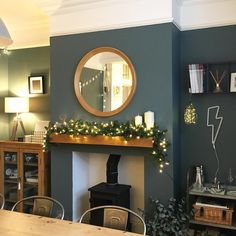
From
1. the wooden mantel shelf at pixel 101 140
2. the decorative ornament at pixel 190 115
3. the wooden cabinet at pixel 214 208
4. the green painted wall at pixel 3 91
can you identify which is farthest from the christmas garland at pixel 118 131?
the green painted wall at pixel 3 91

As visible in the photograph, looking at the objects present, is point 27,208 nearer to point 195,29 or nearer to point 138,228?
point 138,228

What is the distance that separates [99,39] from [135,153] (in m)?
1.42

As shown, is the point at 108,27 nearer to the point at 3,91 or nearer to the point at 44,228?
the point at 44,228

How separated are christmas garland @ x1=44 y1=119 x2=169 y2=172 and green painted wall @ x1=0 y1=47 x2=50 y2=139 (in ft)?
3.95

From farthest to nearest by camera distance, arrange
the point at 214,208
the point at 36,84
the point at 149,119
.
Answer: the point at 36,84, the point at 149,119, the point at 214,208

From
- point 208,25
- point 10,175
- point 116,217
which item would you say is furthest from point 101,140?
point 10,175

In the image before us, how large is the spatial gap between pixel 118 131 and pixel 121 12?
1.36 meters

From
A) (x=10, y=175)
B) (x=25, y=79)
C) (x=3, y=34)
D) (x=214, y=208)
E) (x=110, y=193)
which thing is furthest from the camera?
(x=25, y=79)

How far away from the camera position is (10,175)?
4645mm

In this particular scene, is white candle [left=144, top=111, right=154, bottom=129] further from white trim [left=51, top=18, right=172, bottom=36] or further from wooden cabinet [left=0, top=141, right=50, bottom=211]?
wooden cabinet [left=0, top=141, right=50, bottom=211]

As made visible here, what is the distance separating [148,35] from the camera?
3396mm

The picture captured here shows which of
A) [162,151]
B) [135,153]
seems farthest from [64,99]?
[162,151]

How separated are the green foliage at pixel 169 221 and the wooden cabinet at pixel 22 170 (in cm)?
174

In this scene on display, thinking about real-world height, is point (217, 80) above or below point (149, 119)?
above
